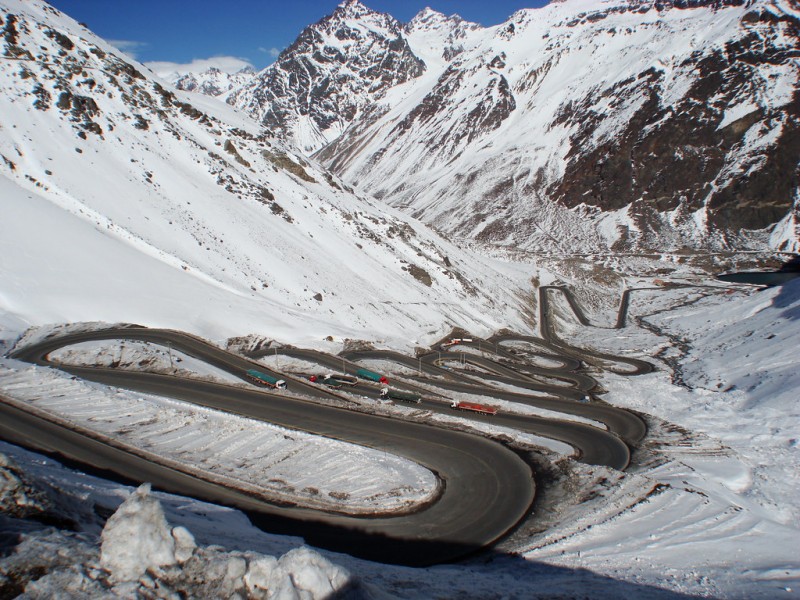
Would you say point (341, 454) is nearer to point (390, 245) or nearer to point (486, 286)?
point (390, 245)

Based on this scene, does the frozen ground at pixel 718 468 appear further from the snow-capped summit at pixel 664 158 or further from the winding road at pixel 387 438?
the snow-capped summit at pixel 664 158

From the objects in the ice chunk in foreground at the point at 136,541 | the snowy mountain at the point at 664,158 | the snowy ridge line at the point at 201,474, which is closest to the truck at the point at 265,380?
the snowy ridge line at the point at 201,474

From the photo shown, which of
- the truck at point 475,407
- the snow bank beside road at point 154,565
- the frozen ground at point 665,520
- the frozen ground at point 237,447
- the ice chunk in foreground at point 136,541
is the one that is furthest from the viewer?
the truck at point 475,407

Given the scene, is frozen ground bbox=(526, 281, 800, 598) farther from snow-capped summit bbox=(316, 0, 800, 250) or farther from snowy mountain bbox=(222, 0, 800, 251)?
snow-capped summit bbox=(316, 0, 800, 250)

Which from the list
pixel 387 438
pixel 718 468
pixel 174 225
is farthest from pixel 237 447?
pixel 174 225

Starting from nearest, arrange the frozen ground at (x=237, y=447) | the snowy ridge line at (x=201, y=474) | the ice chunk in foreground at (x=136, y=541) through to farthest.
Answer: the ice chunk in foreground at (x=136, y=541) → the snowy ridge line at (x=201, y=474) → the frozen ground at (x=237, y=447)

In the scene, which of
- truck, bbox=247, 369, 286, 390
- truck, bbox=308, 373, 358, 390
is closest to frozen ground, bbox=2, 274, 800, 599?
truck, bbox=247, 369, 286, 390

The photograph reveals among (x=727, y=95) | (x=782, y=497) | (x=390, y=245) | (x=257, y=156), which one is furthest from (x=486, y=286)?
(x=727, y=95)
